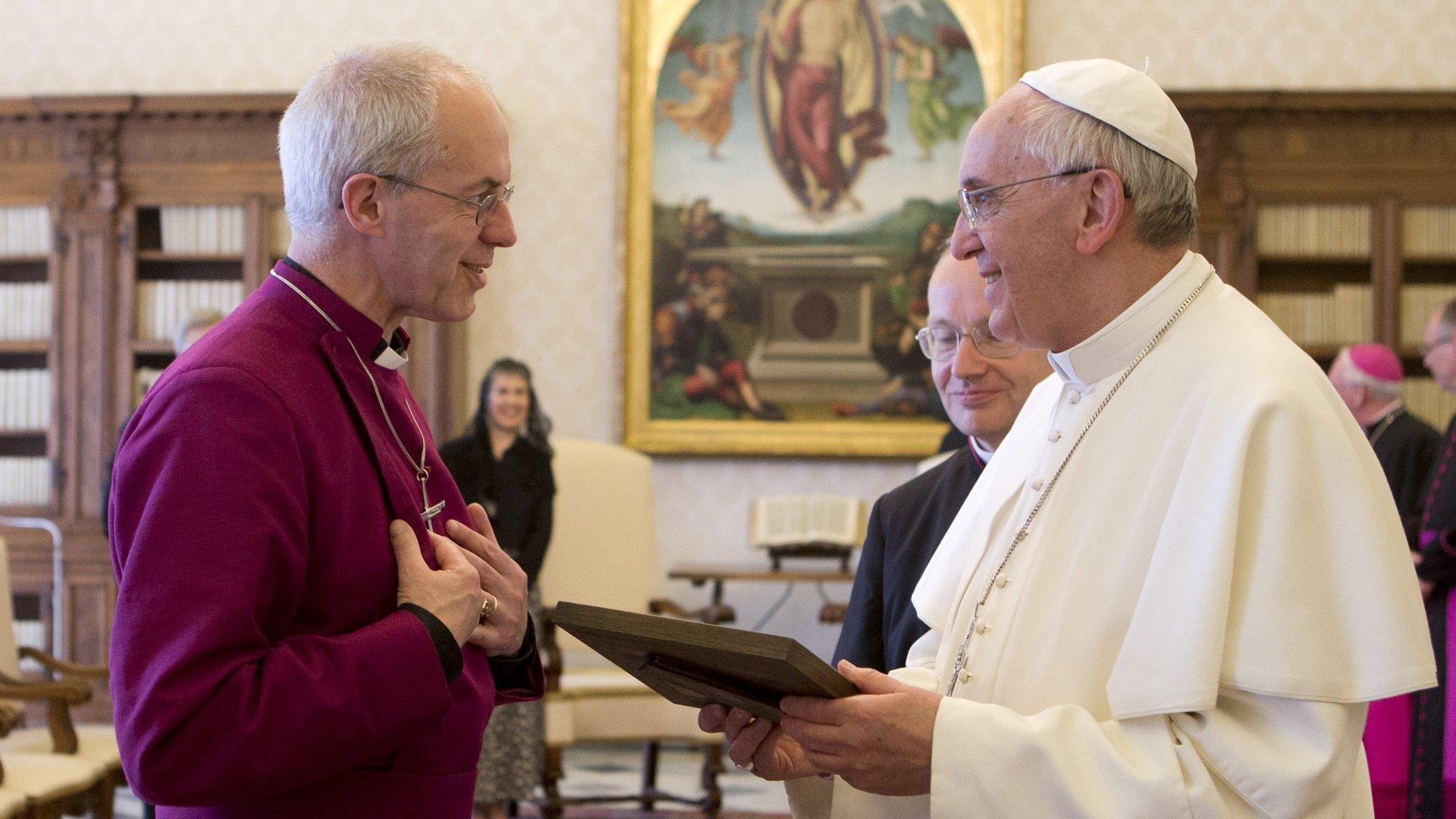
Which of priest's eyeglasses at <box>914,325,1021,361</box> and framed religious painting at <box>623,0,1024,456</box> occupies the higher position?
framed religious painting at <box>623,0,1024,456</box>

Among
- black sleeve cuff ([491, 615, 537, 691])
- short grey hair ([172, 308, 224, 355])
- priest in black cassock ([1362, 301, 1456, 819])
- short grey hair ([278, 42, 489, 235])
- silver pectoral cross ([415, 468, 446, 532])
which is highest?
short grey hair ([278, 42, 489, 235])

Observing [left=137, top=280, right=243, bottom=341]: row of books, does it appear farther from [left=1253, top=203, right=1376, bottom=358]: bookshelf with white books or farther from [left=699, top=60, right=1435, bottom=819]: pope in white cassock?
[left=699, top=60, right=1435, bottom=819]: pope in white cassock

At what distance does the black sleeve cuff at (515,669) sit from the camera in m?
2.00

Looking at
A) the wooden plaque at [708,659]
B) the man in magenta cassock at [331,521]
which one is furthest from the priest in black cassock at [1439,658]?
the man in magenta cassock at [331,521]

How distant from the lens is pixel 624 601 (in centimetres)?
596

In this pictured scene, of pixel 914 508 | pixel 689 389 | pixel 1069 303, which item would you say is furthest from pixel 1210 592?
pixel 689 389

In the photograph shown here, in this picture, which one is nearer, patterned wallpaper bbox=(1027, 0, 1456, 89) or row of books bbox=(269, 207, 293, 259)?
row of books bbox=(269, 207, 293, 259)

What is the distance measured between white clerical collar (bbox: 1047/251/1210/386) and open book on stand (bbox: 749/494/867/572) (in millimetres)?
5075

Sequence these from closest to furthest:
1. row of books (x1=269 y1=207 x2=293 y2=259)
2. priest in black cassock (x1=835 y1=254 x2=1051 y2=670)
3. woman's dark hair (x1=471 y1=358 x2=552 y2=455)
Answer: priest in black cassock (x1=835 y1=254 x2=1051 y2=670)
woman's dark hair (x1=471 y1=358 x2=552 y2=455)
row of books (x1=269 y1=207 x2=293 y2=259)

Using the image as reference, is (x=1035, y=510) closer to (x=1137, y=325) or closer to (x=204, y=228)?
(x=1137, y=325)

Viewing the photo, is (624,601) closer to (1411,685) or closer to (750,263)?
(750,263)

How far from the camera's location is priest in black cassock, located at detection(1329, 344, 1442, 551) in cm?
533

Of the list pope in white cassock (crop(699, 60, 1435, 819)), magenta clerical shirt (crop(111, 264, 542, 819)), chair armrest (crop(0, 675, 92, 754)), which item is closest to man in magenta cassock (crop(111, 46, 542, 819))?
magenta clerical shirt (crop(111, 264, 542, 819))

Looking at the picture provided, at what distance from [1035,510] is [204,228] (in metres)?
6.36
